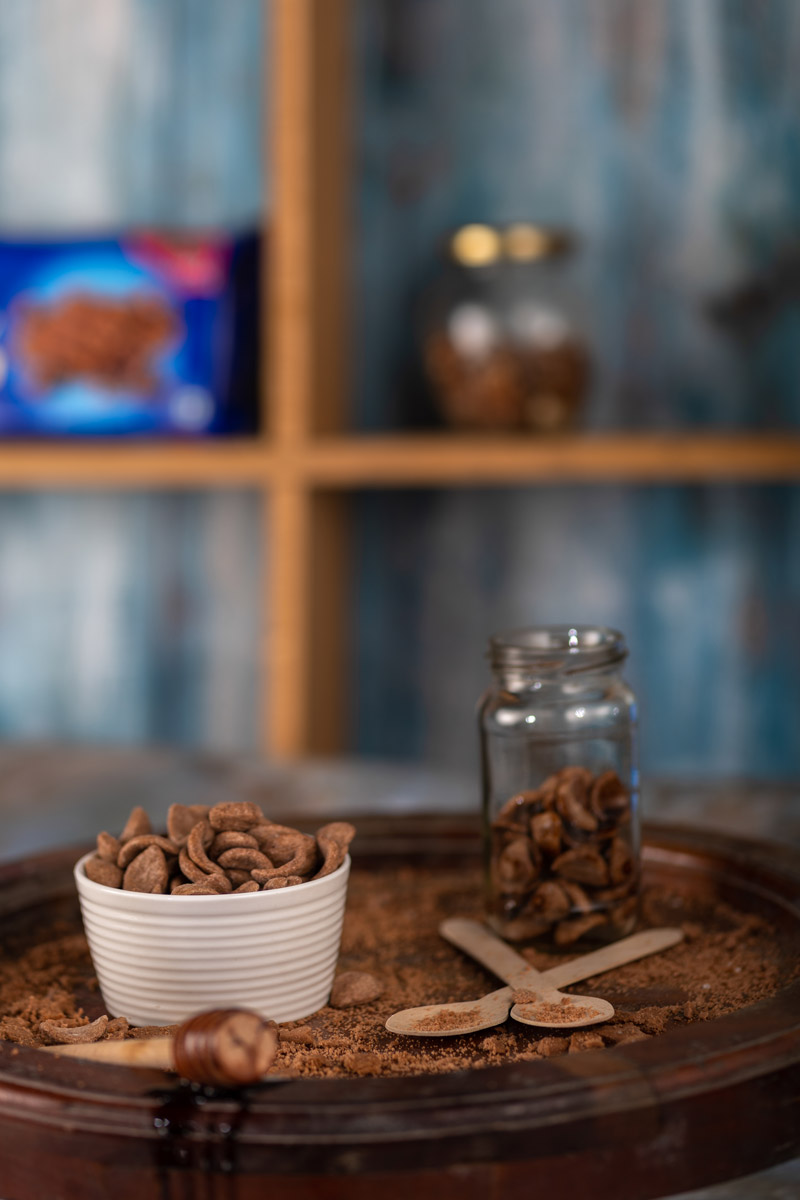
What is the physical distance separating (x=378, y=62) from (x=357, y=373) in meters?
0.44

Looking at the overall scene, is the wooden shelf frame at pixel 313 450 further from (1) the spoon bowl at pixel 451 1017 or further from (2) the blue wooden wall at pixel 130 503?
(1) the spoon bowl at pixel 451 1017

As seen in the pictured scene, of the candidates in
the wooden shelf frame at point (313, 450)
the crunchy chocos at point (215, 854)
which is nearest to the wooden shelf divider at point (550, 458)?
the wooden shelf frame at point (313, 450)

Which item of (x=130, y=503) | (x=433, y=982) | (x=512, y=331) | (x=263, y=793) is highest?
(x=512, y=331)

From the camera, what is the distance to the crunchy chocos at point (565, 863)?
2.45 feet

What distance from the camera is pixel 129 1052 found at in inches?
21.0

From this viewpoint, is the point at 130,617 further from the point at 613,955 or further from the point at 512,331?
the point at 613,955

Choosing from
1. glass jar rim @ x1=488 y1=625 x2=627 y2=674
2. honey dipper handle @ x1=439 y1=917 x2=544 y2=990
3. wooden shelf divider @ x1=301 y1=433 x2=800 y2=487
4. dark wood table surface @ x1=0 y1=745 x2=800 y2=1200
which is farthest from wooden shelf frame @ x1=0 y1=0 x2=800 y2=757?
honey dipper handle @ x1=439 y1=917 x2=544 y2=990

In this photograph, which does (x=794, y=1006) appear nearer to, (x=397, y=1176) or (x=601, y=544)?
(x=397, y=1176)

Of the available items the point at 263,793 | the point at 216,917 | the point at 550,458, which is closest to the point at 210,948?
the point at 216,917

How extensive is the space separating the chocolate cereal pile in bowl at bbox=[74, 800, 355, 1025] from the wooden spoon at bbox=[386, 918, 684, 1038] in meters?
0.06

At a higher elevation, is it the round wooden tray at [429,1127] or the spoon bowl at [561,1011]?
the round wooden tray at [429,1127]

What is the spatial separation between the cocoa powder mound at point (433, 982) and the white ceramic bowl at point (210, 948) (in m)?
0.02

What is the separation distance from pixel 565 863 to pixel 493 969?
8cm

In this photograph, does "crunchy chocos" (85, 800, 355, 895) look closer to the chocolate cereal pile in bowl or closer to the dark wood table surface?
Result: the chocolate cereal pile in bowl
